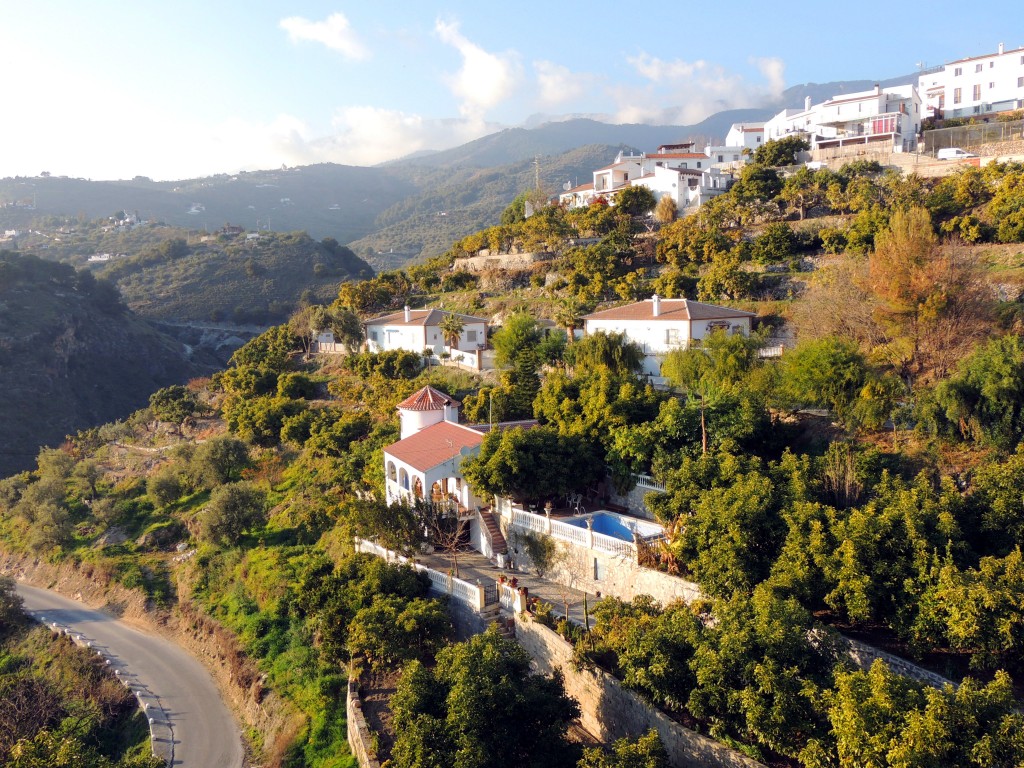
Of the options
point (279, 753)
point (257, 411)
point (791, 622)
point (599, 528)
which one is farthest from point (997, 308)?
point (257, 411)

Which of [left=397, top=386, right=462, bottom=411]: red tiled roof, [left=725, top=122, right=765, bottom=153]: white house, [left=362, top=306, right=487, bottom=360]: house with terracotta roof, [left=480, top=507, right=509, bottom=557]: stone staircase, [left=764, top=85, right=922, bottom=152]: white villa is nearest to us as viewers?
[left=480, top=507, right=509, bottom=557]: stone staircase

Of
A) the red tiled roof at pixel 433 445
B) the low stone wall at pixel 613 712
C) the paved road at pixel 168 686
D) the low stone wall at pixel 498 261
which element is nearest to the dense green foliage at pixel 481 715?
the low stone wall at pixel 613 712

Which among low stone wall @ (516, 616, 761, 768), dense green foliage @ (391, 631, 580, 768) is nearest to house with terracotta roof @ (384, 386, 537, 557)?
low stone wall @ (516, 616, 761, 768)

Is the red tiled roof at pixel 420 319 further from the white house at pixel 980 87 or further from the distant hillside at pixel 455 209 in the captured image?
the distant hillside at pixel 455 209

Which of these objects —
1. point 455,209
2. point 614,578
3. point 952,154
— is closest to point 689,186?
point 952,154

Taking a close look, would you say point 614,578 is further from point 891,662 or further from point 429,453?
point 429,453

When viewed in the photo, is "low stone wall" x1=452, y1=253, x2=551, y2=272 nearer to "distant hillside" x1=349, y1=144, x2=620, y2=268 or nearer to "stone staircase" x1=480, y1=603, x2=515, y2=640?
"stone staircase" x1=480, y1=603, x2=515, y2=640
